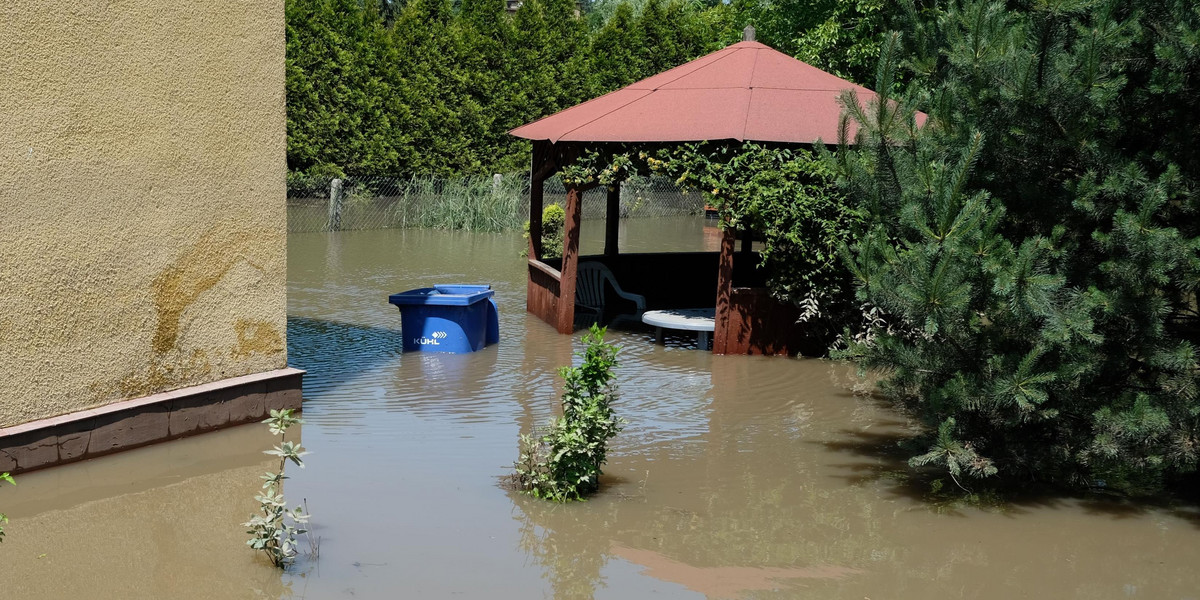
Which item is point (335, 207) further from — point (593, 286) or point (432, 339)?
point (432, 339)

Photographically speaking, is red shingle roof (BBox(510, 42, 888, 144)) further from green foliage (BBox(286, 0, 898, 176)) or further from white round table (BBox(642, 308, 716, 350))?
green foliage (BBox(286, 0, 898, 176))

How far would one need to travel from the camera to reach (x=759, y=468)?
792 centimetres

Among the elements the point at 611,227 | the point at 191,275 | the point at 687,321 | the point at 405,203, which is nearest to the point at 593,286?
the point at 611,227

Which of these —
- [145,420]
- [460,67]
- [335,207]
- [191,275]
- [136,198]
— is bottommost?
[145,420]

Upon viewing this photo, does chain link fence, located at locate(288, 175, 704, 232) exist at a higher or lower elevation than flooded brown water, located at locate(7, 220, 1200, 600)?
higher

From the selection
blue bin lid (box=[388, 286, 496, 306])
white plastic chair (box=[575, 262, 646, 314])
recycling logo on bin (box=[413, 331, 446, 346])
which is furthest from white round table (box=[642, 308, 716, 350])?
recycling logo on bin (box=[413, 331, 446, 346])

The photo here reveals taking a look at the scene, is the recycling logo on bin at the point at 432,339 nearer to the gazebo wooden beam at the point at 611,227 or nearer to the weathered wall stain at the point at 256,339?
the weathered wall stain at the point at 256,339

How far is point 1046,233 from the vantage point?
7.06 m

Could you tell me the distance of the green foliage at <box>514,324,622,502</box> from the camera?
22.8ft

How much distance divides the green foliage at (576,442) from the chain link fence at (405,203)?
14771 millimetres

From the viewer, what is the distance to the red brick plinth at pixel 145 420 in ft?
23.5

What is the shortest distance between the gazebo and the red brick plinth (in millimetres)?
4648

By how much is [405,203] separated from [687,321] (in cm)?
1112

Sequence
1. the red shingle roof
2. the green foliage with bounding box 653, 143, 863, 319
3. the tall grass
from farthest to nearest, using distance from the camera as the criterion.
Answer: the tall grass < the red shingle roof < the green foliage with bounding box 653, 143, 863, 319
